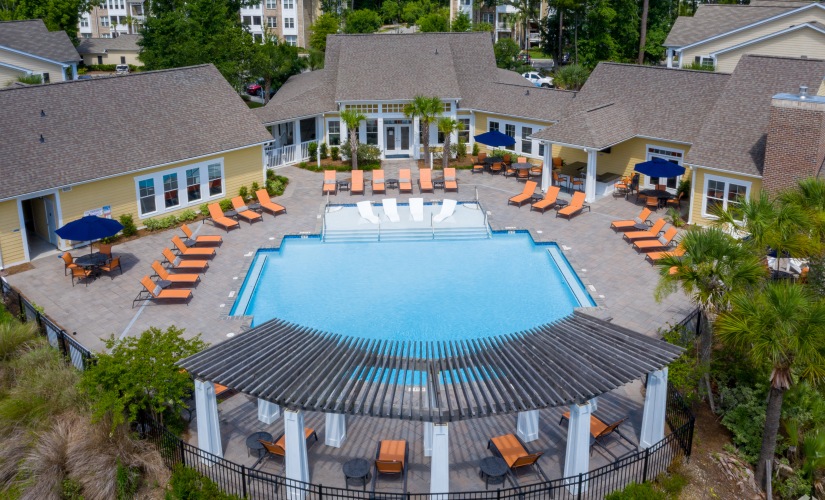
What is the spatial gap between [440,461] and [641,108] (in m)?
26.3

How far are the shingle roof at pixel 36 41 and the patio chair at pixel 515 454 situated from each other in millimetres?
52270

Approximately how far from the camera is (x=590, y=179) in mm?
34688

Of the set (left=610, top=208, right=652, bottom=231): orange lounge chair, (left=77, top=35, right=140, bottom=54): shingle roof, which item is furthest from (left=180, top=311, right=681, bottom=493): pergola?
(left=77, top=35, right=140, bottom=54): shingle roof

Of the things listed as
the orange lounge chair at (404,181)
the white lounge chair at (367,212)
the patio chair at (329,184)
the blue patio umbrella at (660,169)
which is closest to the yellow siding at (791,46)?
the blue patio umbrella at (660,169)

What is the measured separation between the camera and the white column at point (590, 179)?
1359 inches

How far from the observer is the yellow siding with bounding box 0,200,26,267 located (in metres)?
27.5

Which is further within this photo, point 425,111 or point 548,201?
point 425,111

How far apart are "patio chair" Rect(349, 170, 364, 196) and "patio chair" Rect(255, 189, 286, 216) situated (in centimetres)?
386

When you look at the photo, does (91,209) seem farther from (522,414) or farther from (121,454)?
(522,414)

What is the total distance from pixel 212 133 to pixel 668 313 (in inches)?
803

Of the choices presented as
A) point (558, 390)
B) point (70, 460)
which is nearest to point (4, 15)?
point (70, 460)

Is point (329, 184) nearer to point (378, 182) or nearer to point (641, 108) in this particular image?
point (378, 182)

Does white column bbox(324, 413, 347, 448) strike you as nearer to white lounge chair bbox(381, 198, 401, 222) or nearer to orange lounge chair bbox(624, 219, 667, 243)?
white lounge chair bbox(381, 198, 401, 222)

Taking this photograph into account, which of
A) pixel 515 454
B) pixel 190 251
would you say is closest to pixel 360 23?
pixel 190 251
